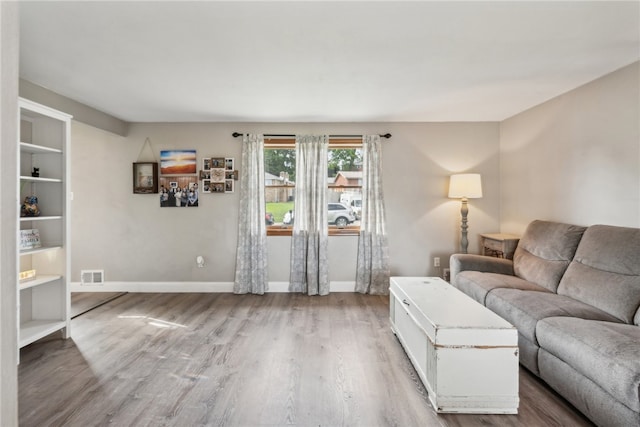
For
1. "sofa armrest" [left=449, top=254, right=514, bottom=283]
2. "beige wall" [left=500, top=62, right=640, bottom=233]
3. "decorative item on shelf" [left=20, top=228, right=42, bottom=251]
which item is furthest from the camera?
"sofa armrest" [left=449, top=254, right=514, bottom=283]

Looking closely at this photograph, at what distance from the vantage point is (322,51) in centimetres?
229

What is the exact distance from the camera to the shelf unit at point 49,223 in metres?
2.87

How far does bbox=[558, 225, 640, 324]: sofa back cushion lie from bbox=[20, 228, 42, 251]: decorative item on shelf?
4683mm

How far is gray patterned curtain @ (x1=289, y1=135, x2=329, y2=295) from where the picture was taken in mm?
4266

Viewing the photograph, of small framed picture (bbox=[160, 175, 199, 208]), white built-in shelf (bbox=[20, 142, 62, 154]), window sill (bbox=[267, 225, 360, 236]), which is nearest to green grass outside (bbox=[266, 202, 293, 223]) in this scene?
window sill (bbox=[267, 225, 360, 236])

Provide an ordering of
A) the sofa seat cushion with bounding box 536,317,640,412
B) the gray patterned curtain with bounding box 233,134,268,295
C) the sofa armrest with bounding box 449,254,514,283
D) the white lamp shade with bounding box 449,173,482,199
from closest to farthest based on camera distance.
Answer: the sofa seat cushion with bounding box 536,317,640,412 < the sofa armrest with bounding box 449,254,514,283 < the white lamp shade with bounding box 449,173,482,199 < the gray patterned curtain with bounding box 233,134,268,295

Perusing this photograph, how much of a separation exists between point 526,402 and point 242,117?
159 inches

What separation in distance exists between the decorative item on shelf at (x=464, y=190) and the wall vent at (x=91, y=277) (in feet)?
16.3

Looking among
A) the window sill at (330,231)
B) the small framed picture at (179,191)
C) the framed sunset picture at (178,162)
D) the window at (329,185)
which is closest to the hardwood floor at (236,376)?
the window sill at (330,231)

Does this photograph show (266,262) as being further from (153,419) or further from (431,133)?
(431,133)

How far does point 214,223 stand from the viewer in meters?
4.38

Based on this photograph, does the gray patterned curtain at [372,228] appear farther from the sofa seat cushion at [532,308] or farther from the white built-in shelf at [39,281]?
the white built-in shelf at [39,281]

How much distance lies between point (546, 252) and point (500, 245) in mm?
721

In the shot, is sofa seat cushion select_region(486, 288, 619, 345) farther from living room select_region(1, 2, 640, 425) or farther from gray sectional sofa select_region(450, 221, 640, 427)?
living room select_region(1, 2, 640, 425)
